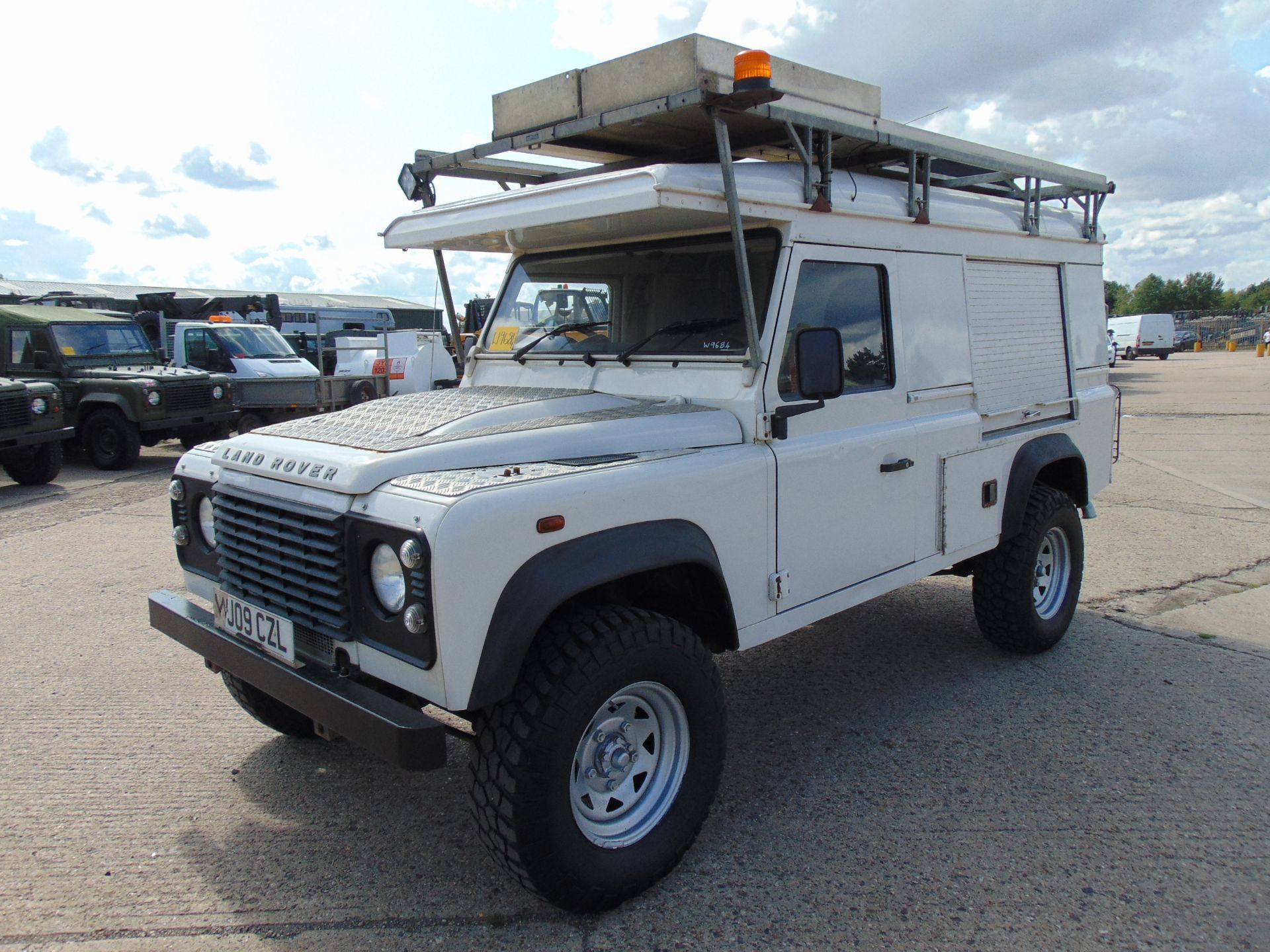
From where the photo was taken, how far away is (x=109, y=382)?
1196 centimetres

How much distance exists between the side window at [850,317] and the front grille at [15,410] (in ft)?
32.7

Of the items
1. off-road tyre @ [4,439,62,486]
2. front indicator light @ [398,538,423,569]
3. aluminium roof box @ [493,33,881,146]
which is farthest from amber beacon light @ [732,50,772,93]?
off-road tyre @ [4,439,62,486]

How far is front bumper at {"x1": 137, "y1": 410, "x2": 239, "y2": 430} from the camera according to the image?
11.9 metres

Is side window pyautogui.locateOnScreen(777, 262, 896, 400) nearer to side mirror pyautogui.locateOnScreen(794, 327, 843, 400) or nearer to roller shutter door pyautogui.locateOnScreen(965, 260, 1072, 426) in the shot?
side mirror pyautogui.locateOnScreen(794, 327, 843, 400)

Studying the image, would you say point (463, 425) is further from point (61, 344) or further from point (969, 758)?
point (61, 344)

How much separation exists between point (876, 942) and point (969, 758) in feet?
4.35

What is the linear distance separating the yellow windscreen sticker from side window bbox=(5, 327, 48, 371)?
10.8 meters

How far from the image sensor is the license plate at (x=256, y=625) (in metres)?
2.90

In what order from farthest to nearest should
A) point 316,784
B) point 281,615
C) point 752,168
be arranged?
point 316,784, point 752,168, point 281,615

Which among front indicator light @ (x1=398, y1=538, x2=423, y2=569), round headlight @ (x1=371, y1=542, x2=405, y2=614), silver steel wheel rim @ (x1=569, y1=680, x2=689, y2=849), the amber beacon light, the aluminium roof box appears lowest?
silver steel wheel rim @ (x1=569, y1=680, x2=689, y2=849)

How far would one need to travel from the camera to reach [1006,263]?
4.74m

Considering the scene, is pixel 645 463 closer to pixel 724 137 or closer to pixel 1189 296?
pixel 724 137

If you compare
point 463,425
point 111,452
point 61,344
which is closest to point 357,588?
point 463,425

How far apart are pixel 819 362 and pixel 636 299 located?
975 mm
